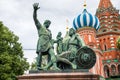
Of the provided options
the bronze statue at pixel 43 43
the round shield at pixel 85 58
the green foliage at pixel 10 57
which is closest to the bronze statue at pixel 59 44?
the bronze statue at pixel 43 43

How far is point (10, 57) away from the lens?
19781mm

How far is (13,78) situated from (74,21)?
97.1ft

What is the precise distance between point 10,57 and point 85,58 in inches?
422

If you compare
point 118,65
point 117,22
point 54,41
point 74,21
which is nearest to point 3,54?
point 54,41

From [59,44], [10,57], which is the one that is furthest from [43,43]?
[10,57]

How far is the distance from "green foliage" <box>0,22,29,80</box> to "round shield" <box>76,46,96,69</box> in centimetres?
994

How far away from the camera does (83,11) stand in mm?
49969

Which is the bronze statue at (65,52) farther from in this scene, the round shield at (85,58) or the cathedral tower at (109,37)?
the cathedral tower at (109,37)

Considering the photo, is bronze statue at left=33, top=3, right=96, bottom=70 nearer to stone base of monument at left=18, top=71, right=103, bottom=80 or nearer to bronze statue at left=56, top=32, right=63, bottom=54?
bronze statue at left=56, top=32, right=63, bottom=54

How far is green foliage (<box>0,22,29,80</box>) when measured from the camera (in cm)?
1915

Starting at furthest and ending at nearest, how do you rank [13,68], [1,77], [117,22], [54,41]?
[117,22] < [13,68] < [1,77] < [54,41]

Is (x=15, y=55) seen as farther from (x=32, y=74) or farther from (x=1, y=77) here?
(x=32, y=74)

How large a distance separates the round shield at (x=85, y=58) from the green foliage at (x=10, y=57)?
9936mm

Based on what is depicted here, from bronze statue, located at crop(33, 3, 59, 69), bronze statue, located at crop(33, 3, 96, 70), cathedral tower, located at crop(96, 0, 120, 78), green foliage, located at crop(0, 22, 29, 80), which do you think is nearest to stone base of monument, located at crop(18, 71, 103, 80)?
bronze statue, located at crop(33, 3, 96, 70)
